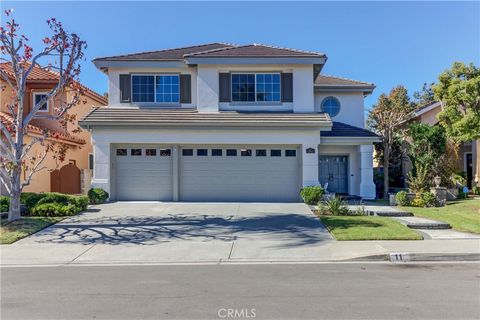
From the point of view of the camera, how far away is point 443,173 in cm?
1947

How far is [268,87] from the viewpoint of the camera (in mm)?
18641

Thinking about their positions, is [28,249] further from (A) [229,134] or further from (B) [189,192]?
(A) [229,134]

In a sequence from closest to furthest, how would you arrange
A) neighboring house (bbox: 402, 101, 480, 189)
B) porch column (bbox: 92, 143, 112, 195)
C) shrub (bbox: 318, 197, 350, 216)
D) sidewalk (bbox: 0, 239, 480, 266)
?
1. sidewalk (bbox: 0, 239, 480, 266)
2. shrub (bbox: 318, 197, 350, 216)
3. porch column (bbox: 92, 143, 112, 195)
4. neighboring house (bbox: 402, 101, 480, 189)

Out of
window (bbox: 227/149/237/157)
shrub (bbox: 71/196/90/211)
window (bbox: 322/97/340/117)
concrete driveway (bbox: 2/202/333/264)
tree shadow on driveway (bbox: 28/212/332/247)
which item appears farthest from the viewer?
window (bbox: 322/97/340/117)

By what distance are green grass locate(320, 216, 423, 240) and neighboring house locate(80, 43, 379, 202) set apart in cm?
464

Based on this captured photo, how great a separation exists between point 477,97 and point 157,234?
50.4 feet

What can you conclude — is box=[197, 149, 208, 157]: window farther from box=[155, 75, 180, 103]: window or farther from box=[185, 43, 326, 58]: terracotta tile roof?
box=[185, 43, 326, 58]: terracotta tile roof

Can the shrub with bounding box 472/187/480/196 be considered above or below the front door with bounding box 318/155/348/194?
below

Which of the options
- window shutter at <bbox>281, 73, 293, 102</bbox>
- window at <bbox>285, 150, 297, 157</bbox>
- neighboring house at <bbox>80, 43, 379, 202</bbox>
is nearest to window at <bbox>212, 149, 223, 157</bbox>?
neighboring house at <bbox>80, 43, 379, 202</bbox>

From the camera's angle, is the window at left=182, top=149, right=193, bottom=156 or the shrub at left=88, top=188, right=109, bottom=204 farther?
the window at left=182, top=149, right=193, bottom=156

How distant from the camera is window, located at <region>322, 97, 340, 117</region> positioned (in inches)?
822

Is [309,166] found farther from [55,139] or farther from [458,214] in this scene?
[55,139]

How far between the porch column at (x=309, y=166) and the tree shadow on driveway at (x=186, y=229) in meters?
3.81

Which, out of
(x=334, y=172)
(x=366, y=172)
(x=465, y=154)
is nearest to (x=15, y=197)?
(x=334, y=172)
